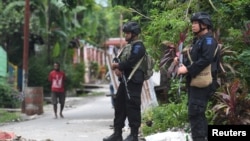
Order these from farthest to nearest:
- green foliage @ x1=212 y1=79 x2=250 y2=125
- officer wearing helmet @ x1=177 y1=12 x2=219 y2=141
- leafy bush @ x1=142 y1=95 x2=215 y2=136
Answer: leafy bush @ x1=142 y1=95 x2=215 y2=136 → green foliage @ x1=212 y1=79 x2=250 y2=125 → officer wearing helmet @ x1=177 y1=12 x2=219 y2=141

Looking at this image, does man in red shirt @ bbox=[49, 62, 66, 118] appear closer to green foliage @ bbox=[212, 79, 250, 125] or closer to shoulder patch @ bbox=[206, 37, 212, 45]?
green foliage @ bbox=[212, 79, 250, 125]

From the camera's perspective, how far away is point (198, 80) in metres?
6.18

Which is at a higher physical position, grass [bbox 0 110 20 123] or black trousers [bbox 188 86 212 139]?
black trousers [bbox 188 86 212 139]

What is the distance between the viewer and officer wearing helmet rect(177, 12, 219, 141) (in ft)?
20.1

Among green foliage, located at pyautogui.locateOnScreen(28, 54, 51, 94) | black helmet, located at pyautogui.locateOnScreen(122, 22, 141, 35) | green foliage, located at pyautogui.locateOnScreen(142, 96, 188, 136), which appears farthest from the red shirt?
green foliage, located at pyautogui.locateOnScreen(28, 54, 51, 94)

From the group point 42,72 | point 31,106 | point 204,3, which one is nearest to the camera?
point 204,3

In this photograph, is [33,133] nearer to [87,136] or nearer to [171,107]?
[87,136]

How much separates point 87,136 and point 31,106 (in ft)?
20.6

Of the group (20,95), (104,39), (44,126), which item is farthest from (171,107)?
(104,39)

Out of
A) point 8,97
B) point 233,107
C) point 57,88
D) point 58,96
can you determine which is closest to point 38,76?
point 8,97

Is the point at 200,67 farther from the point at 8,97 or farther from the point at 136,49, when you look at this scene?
the point at 8,97

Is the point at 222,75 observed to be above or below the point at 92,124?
above

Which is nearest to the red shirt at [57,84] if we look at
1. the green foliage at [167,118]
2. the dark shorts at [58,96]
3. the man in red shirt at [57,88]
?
the man in red shirt at [57,88]

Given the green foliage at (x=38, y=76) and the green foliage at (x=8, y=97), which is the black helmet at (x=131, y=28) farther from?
the green foliage at (x=38, y=76)
